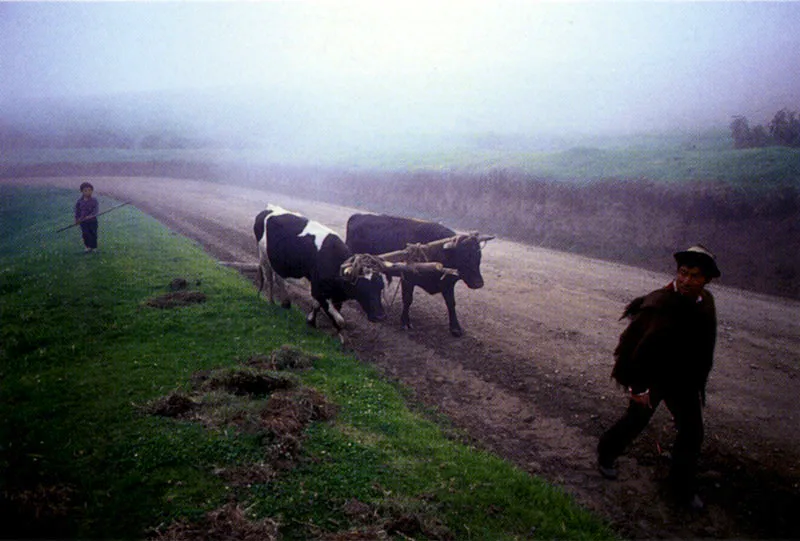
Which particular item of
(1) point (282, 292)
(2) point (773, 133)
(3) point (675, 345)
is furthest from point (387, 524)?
(2) point (773, 133)

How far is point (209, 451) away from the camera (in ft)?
17.5

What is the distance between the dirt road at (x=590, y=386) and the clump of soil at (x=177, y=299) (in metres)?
2.35

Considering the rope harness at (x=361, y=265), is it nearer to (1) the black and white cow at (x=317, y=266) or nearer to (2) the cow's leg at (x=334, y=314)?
(1) the black and white cow at (x=317, y=266)

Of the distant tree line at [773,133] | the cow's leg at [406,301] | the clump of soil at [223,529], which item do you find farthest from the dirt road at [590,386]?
the distant tree line at [773,133]

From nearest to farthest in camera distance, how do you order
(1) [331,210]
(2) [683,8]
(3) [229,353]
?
(3) [229,353] < (1) [331,210] < (2) [683,8]

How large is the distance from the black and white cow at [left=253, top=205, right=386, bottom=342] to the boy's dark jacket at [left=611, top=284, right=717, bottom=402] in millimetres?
5138

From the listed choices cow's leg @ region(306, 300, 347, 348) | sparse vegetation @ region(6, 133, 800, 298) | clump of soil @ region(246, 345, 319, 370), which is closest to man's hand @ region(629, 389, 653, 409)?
clump of soil @ region(246, 345, 319, 370)

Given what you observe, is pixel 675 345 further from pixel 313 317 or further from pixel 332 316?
pixel 313 317

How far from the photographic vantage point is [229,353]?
824 centimetres

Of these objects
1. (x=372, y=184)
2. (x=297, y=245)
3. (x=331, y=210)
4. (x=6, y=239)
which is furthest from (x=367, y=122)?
(x=297, y=245)

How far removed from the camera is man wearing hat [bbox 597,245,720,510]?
504 centimetres

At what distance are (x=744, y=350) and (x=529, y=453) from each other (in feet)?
19.0

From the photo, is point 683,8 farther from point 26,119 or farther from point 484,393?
point 26,119

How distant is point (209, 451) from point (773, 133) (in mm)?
25448
